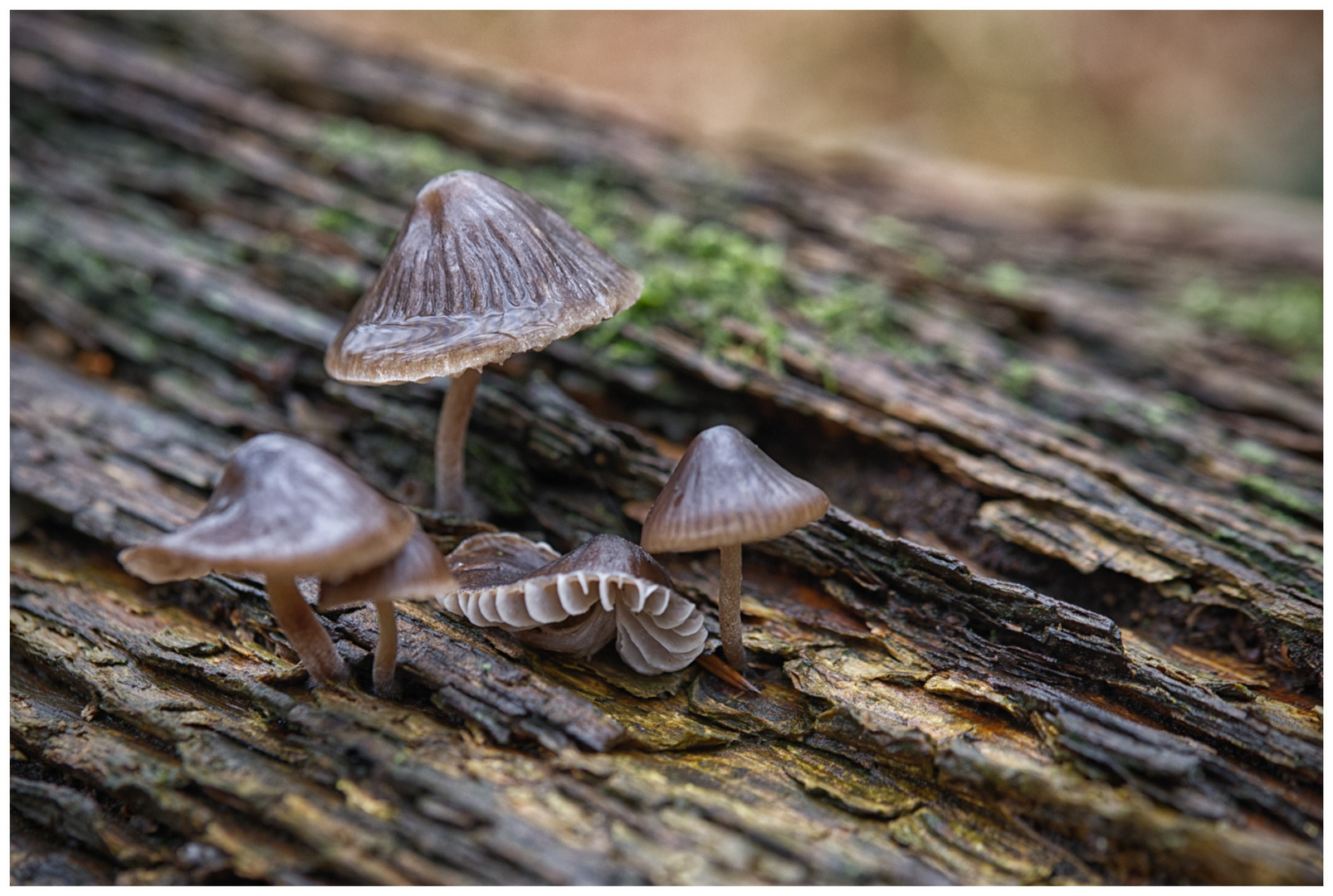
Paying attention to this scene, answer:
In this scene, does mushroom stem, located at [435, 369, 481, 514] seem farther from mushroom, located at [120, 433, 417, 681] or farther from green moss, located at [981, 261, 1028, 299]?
green moss, located at [981, 261, 1028, 299]

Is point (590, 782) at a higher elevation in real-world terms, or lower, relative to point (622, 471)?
lower

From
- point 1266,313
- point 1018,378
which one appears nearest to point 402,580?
point 1018,378

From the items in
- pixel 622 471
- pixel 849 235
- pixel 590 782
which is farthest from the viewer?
pixel 849 235

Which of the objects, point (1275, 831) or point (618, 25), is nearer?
point (1275, 831)

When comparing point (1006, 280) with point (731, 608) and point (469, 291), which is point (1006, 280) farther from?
point (469, 291)

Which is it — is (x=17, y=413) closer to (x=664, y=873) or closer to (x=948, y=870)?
(x=664, y=873)

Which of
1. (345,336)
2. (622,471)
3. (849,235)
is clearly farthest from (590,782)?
(849,235)

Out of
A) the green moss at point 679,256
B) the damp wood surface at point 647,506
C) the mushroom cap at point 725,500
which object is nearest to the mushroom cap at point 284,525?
the damp wood surface at point 647,506

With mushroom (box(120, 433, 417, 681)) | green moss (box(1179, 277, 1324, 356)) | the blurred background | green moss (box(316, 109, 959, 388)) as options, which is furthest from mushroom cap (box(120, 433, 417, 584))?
the blurred background

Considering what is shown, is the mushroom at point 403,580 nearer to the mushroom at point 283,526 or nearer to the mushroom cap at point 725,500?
the mushroom at point 283,526
